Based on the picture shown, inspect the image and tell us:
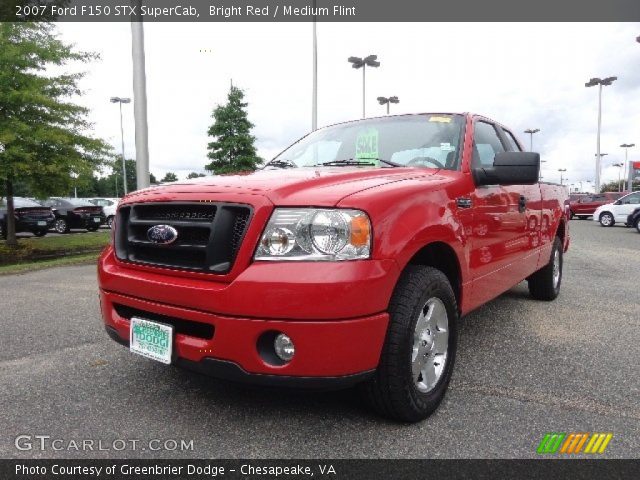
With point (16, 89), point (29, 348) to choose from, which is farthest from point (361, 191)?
point (16, 89)

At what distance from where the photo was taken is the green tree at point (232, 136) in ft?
105

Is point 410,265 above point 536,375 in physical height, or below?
above

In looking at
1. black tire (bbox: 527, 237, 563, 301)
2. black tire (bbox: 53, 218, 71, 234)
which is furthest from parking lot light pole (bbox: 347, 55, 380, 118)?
black tire (bbox: 527, 237, 563, 301)

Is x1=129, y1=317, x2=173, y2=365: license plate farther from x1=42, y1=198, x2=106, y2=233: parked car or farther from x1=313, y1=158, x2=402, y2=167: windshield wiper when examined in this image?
x1=42, y1=198, x2=106, y2=233: parked car

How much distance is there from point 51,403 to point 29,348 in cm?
126

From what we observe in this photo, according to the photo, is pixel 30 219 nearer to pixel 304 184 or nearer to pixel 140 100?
pixel 140 100

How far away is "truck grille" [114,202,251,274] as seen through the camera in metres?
2.16

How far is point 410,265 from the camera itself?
2.45 metres

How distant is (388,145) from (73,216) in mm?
20234

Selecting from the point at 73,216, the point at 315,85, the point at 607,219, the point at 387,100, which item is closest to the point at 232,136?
the point at 387,100

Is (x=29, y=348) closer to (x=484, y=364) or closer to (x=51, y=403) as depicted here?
(x=51, y=403)

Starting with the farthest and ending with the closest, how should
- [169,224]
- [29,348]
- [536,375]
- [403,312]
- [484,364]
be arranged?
[29,348]
[484,364]
[536,375]
[169,224]
[403,312]

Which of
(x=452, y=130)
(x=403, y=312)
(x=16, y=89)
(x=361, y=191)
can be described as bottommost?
(x=403, y=312)

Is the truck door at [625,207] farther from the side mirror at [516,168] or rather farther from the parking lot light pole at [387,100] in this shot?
the side mirror at [516,168]
